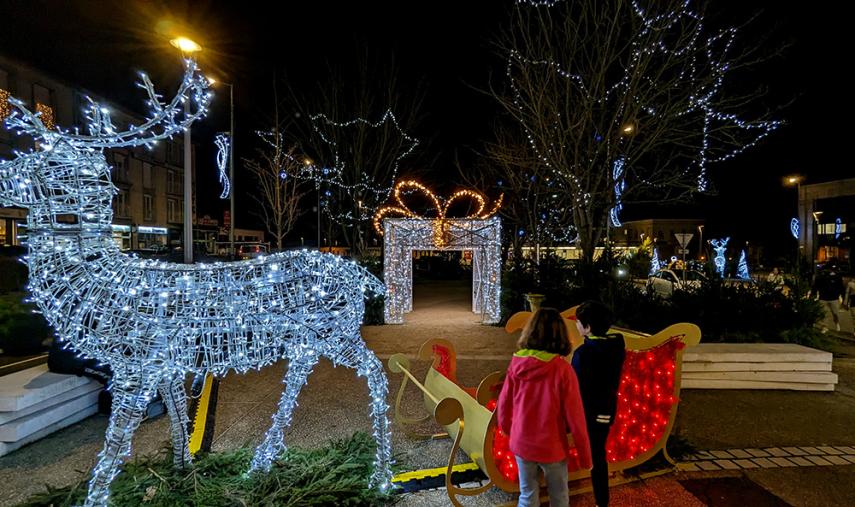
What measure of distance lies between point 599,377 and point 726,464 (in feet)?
6.80

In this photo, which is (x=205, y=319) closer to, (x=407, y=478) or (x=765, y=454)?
(x=407, y=478)

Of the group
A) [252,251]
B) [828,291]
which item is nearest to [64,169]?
[828,291]

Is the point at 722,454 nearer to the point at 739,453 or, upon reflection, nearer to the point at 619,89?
the point at 739,453

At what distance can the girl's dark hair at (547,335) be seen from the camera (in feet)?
8.70

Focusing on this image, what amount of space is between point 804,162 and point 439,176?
892 inches

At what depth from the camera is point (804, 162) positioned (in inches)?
1073

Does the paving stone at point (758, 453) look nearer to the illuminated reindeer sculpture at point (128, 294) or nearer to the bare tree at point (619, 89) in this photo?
the illuminated reindeer sculpture at point (128, 294)

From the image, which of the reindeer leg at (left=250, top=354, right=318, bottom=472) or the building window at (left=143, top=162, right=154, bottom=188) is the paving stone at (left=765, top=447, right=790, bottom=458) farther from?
the building window at (left=143, top=162, right=154, bottom=188)

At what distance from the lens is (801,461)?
4.06 metres

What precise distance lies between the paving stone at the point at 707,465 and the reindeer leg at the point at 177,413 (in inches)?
170

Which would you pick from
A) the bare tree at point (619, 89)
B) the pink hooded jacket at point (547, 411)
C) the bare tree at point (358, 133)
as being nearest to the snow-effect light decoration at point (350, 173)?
the bare tree at point (358, 133)

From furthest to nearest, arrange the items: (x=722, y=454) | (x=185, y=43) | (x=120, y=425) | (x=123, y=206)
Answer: (x=123, y=206), (x=185, y=43), (x=722, y=454), (x=120, y=425)

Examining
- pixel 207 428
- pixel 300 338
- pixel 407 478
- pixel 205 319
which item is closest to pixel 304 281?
pixel 300 338

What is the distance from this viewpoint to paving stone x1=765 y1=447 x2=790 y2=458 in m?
4.17
